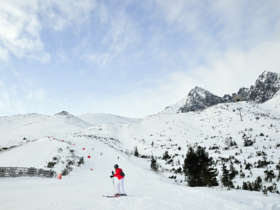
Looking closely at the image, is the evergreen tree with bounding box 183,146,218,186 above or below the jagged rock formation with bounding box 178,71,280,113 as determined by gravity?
below

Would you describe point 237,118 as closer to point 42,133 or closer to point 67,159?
point 67,159

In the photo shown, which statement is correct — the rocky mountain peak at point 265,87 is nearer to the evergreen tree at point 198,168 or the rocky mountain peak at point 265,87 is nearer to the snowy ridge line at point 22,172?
the evergreen tree at point 198,168

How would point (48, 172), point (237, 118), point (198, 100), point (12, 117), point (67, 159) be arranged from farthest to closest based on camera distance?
point (198, 100), point (12, 117), point (237, 118), point (67, 159), point (48, 172)

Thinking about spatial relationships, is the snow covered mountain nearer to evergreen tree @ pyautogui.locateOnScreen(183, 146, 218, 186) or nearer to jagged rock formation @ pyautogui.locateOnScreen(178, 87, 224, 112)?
evergreen tree @ pyautogui.locateOnScreen(183, 146, 218, 186)

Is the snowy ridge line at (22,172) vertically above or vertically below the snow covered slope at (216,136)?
below

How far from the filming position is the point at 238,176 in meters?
16.1

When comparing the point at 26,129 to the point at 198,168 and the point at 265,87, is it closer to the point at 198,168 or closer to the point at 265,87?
the point at 198,168

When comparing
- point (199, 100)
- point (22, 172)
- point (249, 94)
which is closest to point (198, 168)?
point (22, 172)

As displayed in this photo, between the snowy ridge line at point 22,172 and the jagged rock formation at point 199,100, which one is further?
the jagged rock formation at point 199,100

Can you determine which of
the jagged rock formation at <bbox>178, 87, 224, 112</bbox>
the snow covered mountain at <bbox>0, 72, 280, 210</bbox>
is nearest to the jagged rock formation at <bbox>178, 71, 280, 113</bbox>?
the jagged rock formation at <bbox>178, 87, 224, 112</bbox>

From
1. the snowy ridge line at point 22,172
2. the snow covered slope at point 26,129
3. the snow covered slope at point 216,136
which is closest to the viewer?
the snowy ridge line at point 22,172

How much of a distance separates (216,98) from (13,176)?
135 meters

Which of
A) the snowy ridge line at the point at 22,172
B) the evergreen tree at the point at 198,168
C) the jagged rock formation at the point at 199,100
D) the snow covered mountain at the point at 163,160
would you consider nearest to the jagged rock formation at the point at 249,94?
the jagged rock formation at the point at 199,100

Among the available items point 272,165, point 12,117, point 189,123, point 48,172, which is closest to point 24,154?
point 48,172
